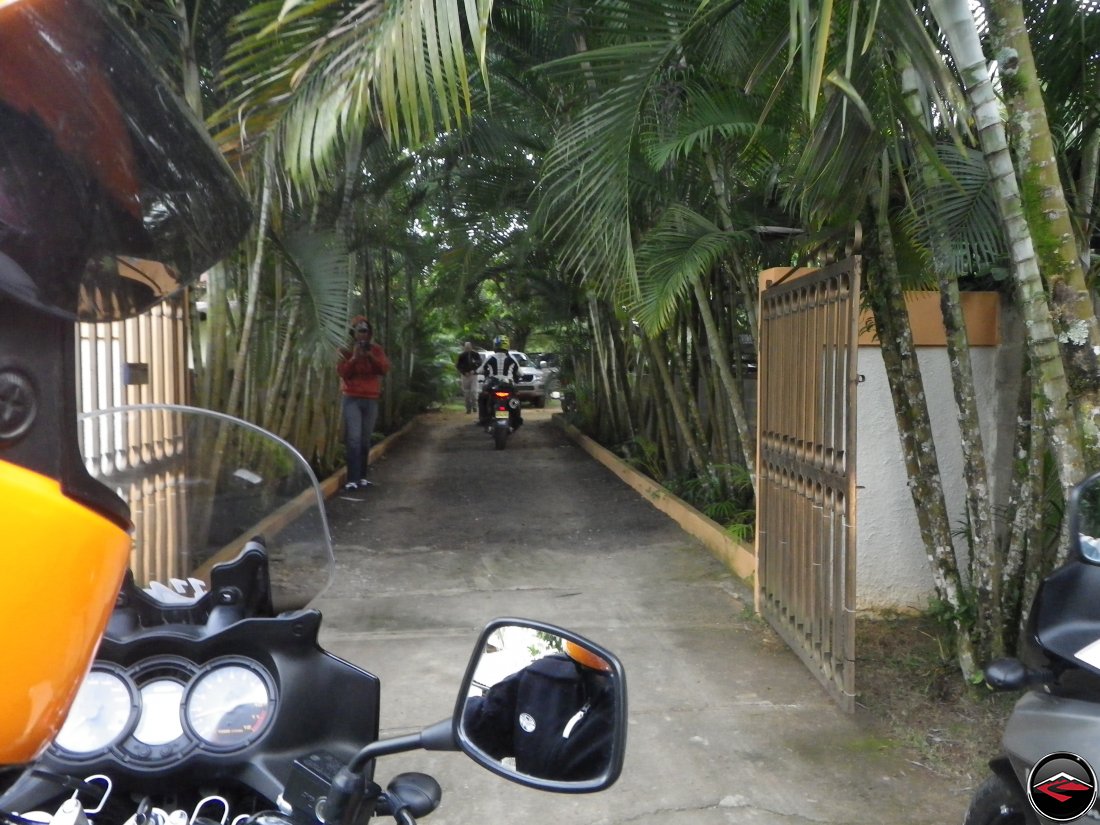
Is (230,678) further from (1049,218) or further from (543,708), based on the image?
(1049,218)

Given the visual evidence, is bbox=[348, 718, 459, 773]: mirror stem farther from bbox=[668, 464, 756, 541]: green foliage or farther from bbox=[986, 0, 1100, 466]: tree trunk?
bbox=[668, 464, 756, 541]: green foliage

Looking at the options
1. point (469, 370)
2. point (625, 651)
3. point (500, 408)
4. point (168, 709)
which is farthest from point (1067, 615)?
point (469, 370)

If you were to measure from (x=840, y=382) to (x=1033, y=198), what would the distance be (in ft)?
3.64

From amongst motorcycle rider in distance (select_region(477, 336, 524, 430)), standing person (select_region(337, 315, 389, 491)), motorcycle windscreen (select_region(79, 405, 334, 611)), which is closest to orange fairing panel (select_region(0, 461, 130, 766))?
motorcycle windscreen (select_region(79, 405, 334, 611))

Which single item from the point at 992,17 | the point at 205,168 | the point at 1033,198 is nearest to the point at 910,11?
the point at 992,17

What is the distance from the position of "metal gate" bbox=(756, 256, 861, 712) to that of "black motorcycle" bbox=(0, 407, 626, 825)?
264 centimetres

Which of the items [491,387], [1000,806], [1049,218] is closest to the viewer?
[1000,806]

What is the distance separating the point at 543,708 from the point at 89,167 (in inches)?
39.5

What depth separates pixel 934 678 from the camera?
446 centimetres

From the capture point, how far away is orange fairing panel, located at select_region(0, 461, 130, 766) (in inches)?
39.3

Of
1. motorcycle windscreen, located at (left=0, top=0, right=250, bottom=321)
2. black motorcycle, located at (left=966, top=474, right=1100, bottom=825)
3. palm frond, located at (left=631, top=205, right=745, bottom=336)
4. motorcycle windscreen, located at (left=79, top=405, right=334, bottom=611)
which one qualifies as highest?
palm frond, located at (left=631, top=205, right=745, bottom=336)

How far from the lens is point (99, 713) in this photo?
5.98 ft

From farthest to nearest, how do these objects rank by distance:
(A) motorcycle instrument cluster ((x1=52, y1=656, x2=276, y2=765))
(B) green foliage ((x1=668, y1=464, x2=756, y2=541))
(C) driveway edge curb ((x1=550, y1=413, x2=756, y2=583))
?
(B) green foliage ((x1=668, y1=464, x2=756, y2=541)) < (C) driveway edge curb ((x1=550, y1=413, x2=756, y2=583)) < (A) motorcycle instrument cluster ((x1=52, y1=656, x2=276, y2=765))

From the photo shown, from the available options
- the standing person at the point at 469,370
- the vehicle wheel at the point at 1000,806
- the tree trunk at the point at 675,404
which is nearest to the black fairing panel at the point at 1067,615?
the vehicle wheel at the point at 1000,806
